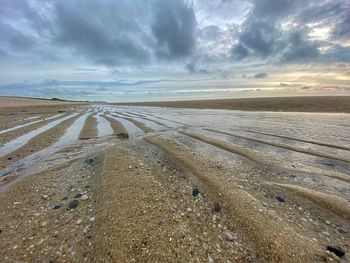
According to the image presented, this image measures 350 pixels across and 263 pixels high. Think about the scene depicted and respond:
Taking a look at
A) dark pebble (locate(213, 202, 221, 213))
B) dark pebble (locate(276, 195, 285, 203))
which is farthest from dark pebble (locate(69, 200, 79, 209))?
dark pebble (locate(276, 195, 285, 203))

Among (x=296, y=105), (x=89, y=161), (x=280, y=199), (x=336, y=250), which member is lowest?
(x=296, y=105)

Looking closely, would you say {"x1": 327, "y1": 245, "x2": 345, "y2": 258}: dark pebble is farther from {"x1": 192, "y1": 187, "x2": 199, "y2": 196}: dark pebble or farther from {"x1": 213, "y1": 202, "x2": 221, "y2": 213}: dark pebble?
{"x1": 192, "y1": 187, "x2": 199, "y2": 196}: dark pebble

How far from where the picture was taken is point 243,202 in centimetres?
487

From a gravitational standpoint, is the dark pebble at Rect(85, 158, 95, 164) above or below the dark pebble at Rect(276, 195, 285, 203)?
below

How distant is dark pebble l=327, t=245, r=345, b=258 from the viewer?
3389 mm

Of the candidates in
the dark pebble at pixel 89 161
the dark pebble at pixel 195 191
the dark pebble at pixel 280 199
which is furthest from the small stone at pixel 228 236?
the dark pebble at pixel 89 161

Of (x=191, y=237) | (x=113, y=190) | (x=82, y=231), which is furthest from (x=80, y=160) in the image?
(x=191, y=237)

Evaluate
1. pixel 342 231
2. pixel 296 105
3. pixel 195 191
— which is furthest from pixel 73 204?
pixel 296 105

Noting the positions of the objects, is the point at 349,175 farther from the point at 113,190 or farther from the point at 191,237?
the point at 113,190

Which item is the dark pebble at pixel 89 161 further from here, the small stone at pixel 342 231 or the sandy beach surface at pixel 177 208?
the small stone at pixel 342 231

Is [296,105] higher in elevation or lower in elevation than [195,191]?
lower

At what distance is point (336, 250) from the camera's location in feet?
11.3

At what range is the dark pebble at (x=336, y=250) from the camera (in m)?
3.39

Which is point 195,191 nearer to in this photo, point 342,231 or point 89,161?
point 342,231
